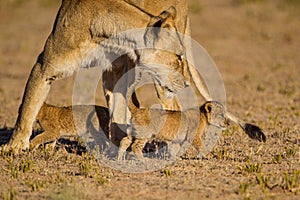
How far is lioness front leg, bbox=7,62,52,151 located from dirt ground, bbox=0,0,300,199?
0.16 meters

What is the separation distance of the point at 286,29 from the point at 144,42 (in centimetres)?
1274

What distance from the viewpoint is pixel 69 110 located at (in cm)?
754

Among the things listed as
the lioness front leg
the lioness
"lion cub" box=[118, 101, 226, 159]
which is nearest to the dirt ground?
the lioness front leg

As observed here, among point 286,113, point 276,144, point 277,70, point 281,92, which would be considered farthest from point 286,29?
point 276,144

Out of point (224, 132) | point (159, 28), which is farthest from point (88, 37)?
point (224, 132)

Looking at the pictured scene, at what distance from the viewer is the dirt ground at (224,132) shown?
5527mm

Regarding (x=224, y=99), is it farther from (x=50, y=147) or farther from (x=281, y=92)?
(x=50, y=147)

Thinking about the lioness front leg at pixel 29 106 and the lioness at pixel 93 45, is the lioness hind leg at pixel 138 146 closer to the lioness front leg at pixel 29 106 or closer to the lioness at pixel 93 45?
the lioness at pixel 93 45

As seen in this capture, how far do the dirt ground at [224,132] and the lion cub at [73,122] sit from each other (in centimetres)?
21

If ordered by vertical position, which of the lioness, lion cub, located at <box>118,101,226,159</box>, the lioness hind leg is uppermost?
the lioness

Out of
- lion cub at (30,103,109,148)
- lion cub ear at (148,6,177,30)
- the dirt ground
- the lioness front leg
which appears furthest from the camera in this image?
lion cub at (30,103,109,148)

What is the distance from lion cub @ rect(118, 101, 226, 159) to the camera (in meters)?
6.95

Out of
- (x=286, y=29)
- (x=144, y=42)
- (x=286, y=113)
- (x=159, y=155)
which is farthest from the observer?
(x=286, y=29)

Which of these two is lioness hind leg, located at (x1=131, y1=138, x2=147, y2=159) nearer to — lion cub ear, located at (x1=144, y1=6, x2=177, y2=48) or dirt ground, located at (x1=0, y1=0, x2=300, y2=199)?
dirt ground, located at (x1=0, y1=0, x2=300, y2=199)
